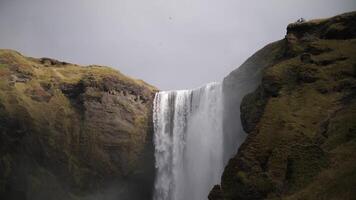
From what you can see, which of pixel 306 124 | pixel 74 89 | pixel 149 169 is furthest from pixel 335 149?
→ pixel 74 89

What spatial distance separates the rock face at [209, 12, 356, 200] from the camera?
77.6ft

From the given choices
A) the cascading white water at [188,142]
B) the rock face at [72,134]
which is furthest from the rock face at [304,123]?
the rock face at [72,134]

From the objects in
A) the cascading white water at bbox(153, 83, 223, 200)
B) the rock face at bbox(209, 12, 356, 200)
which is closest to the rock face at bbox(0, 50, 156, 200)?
the cascading white water at bbox(153, 83, 223, 200)

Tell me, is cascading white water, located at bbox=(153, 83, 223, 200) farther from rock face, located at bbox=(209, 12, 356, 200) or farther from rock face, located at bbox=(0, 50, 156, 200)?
rock face, located at bbox=(209, 12, 356, 200)

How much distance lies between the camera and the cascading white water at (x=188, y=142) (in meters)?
56.0

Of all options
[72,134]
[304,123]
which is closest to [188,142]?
[72,134]

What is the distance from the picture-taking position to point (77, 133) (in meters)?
59.8

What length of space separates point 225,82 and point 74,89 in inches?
885

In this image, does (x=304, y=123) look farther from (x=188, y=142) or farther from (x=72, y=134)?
(x=72, y=134)

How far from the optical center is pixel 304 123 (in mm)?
29953

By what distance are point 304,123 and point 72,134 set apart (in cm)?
3791

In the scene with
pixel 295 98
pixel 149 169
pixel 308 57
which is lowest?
pixel 149 169

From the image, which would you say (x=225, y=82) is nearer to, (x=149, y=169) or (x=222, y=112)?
(x=222, y=112)

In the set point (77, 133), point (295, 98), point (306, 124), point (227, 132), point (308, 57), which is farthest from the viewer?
point (77, 133)
